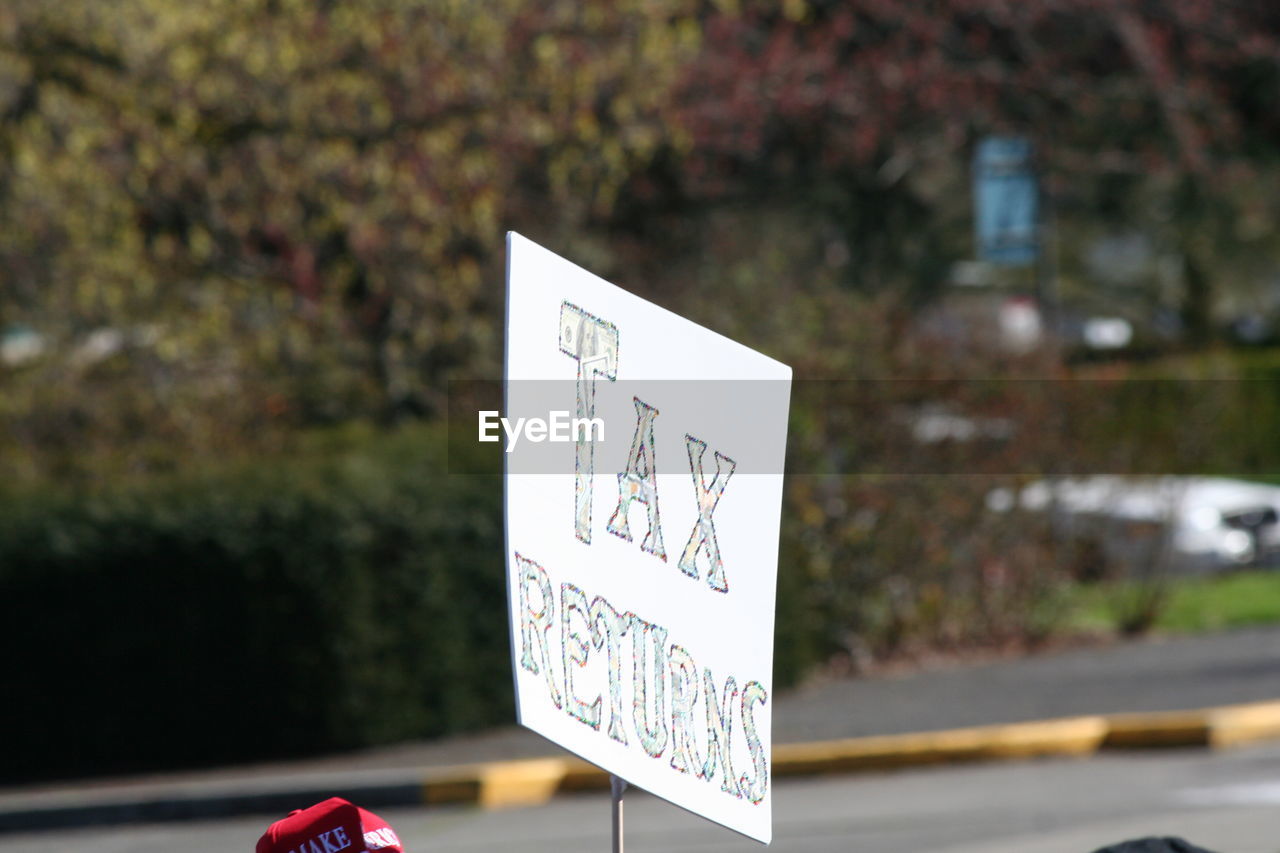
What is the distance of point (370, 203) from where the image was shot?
44.7ft

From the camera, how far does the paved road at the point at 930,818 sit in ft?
24.2

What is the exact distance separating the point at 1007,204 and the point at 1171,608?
13.6 ft

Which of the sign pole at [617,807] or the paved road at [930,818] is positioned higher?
the sign pole at [617,807]

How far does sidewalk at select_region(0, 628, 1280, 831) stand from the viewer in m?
9.05

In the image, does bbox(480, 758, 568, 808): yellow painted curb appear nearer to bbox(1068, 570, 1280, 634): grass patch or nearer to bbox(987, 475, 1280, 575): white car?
bbox(987, 475, 1280, 575): white car

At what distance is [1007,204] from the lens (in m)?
16.1

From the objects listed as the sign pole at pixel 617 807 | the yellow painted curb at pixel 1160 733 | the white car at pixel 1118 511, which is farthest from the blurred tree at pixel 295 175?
the sign pole at pixel 617 807

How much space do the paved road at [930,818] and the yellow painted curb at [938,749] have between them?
0.07m

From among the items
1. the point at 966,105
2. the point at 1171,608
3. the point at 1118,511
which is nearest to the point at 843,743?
the point at 1118,511

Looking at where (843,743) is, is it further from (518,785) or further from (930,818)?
(518,785)

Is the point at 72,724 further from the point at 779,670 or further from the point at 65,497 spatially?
the point at 779,670

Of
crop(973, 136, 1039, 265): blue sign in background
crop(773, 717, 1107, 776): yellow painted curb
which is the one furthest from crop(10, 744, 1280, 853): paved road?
crop(973, 136, 1039, 265): blue sign in background

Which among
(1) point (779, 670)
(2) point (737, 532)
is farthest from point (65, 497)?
(2) point (737, 532)

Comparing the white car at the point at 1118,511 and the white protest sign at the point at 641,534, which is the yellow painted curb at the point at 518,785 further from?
the white protest sign at the point at 641,534
